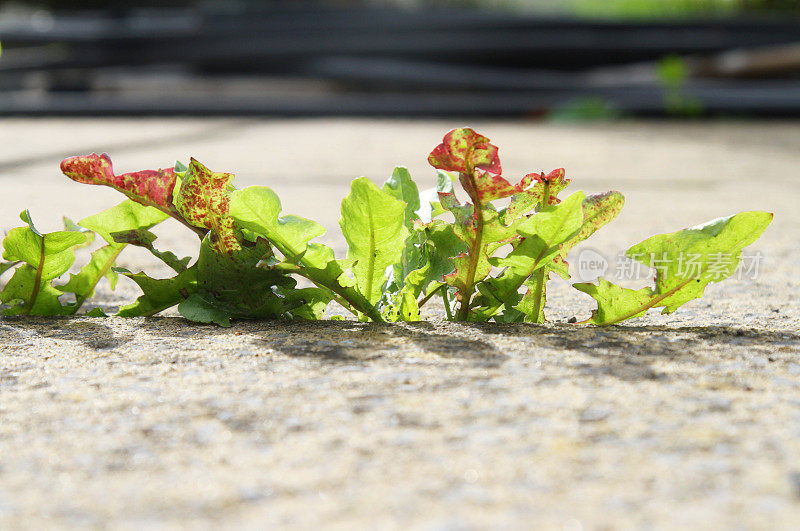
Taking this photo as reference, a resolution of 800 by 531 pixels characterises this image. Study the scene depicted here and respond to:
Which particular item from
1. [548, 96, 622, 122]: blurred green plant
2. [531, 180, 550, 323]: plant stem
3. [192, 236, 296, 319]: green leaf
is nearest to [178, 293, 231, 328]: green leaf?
[192, 236, 296, 319]: green leaf

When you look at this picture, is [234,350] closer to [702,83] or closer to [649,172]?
[649,172]

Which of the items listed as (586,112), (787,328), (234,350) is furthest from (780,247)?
(586,112)

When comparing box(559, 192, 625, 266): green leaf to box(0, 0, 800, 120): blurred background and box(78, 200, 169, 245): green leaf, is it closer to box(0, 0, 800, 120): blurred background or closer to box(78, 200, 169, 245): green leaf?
box(78, 200, 169, 245): green leaf

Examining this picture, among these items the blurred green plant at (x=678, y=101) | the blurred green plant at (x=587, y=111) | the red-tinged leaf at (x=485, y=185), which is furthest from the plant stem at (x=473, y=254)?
the blurred green plant at (x=678, y=101)

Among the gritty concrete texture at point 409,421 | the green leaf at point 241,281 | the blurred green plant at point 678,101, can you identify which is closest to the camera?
the gritty concrete texture at point 409,421

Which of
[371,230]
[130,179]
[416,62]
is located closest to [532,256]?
[371,230]

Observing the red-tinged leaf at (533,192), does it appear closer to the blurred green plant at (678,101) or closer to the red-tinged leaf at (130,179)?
the red-tinged leaf at (130,179)

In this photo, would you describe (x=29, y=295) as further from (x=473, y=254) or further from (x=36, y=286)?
(x=473, y=254)
